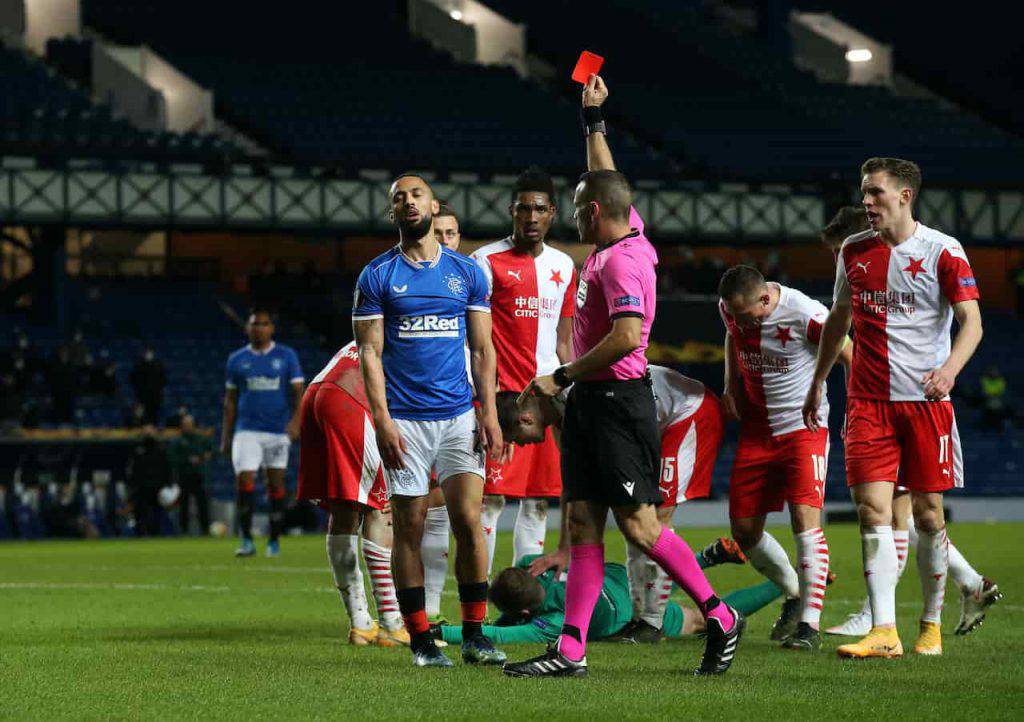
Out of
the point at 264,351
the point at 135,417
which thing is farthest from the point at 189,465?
the point at 264,351

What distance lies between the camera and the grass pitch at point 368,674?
6.23 meters

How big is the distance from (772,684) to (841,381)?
29242 millimetres

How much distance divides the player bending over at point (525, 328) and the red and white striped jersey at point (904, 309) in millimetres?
2176

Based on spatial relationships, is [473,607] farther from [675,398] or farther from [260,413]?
[260,413]

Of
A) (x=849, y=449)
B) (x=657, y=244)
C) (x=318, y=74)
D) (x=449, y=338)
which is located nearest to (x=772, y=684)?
(x=849, y=449)

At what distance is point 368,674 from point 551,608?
5.20 feet

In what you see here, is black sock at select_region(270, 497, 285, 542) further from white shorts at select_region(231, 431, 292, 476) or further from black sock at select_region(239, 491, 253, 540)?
white shorts at select_region(231, 431, 292, 476)

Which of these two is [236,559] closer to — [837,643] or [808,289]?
[837,643]

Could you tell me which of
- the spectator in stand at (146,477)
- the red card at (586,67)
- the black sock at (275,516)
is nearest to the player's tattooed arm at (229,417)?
the black sock at (275,516)

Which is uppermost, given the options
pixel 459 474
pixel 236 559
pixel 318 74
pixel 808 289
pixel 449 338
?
pixel 318 74

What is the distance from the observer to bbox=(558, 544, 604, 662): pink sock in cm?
727

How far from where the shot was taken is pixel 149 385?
28.5 metres

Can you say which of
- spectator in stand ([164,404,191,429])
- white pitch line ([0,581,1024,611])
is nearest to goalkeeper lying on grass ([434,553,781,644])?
white pitch line ([0,581,1024,611])

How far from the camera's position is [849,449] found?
8258 millimetres
